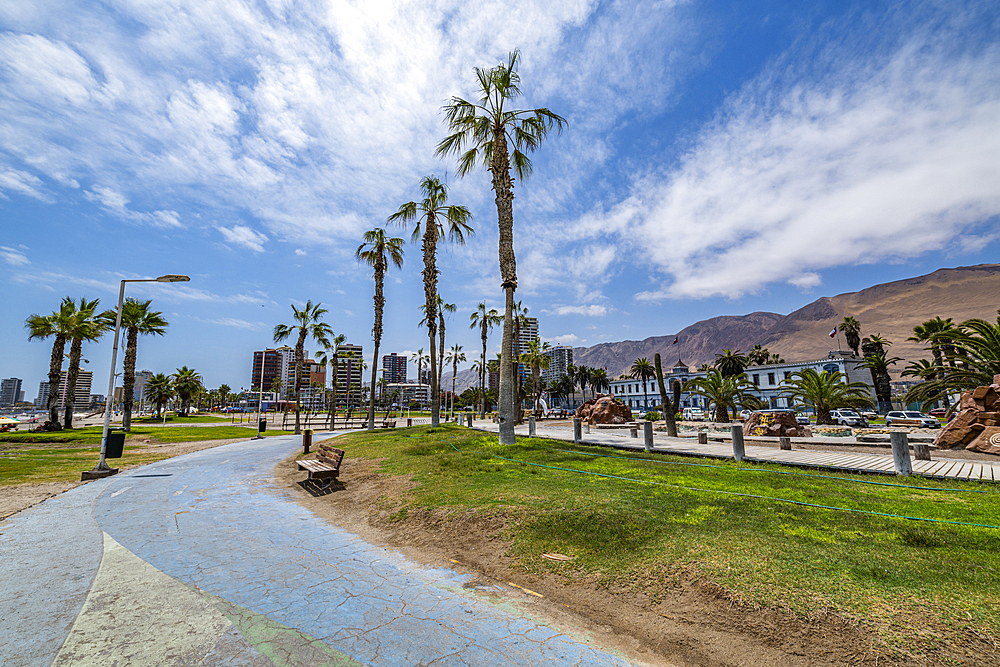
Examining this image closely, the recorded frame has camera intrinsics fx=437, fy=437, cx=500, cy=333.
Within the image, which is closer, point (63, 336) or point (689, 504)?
point (689, 504)

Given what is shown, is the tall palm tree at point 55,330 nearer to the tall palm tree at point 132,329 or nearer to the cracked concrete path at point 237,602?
the tall palm tree at point 132,329

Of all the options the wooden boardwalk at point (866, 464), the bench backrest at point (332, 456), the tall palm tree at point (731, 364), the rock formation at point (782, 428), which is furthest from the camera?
the tall palm tree at point (731, 364)

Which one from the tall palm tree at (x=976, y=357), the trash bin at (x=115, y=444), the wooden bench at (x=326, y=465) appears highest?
the tall palm tree at (x=976, y=357)

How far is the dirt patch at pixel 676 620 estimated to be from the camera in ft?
11.5

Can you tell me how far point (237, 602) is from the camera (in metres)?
4.77

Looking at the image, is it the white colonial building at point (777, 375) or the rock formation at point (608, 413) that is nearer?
the rock formation at point (608, 413)

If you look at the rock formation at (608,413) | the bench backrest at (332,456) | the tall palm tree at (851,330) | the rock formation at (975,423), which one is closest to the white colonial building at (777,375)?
Answer: the tall palm tree at (851,330)

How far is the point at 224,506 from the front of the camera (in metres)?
9.54

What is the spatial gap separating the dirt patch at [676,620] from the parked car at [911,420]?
→ 3829 centimetres

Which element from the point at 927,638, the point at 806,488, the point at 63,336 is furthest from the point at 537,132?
the point at 63,336

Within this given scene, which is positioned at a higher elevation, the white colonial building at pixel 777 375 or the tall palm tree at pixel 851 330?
the tall palm tree at pixel 851 330

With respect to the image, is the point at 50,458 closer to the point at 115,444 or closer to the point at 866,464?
the point at 115,444

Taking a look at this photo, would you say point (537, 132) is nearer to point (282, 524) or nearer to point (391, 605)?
point (282, 524)

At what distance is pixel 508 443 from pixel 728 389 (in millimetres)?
24211
